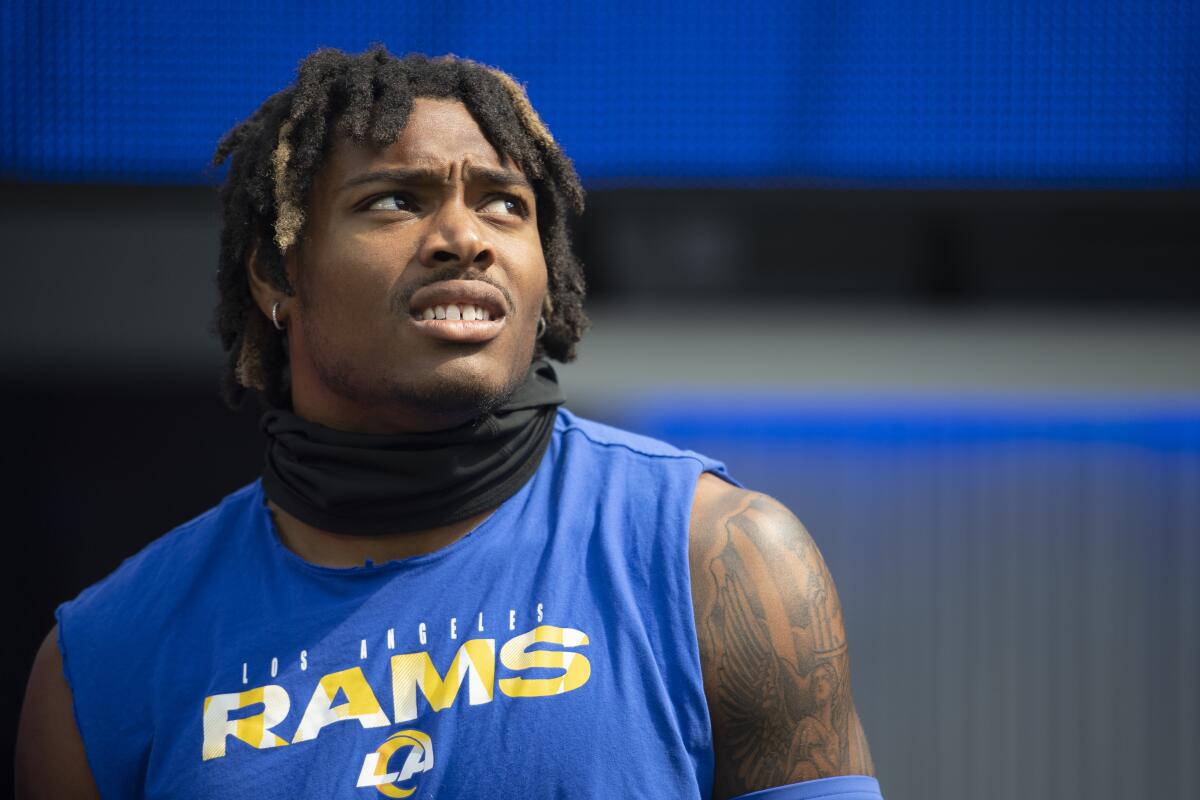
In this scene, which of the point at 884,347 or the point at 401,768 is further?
the point at 884,347

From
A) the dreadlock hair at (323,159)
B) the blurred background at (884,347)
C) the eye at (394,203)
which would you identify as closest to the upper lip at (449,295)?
the eye at (394,203)

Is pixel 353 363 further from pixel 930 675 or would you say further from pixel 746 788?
pixel 930 675

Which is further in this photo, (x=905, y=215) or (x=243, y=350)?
(x=905, y=215)

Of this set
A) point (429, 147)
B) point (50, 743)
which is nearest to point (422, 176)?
point (429, 147)

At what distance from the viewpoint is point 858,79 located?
4.40m

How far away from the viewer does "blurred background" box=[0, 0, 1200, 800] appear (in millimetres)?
A: 4102

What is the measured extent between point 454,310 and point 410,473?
28cm

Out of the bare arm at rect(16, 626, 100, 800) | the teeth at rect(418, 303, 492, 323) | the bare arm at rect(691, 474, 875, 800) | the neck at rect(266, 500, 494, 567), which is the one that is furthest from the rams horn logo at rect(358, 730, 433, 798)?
the teeth at rect(418, 303, 492, 323)

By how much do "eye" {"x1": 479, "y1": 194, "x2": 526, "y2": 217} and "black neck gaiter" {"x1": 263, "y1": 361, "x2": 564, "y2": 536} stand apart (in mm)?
316

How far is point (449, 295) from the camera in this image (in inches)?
77.5

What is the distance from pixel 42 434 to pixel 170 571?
7.59ft

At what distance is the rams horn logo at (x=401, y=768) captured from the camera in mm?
1788

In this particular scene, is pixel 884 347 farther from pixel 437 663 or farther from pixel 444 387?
pixel 437 663

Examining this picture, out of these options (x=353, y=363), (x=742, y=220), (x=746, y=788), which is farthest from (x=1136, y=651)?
(x=353, y=363)
